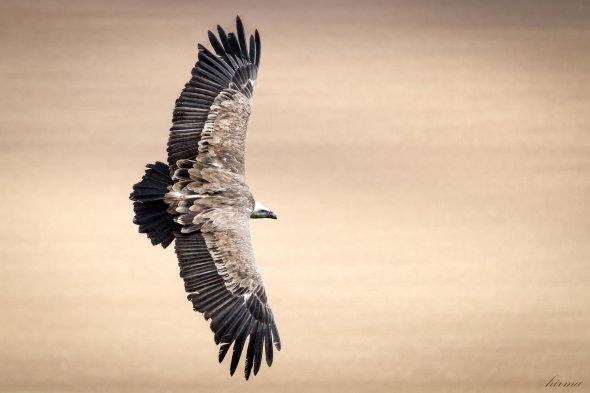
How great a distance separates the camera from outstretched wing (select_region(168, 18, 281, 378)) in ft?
16.6

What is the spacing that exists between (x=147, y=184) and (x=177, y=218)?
244 millimetres

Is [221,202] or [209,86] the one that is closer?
[221,202]

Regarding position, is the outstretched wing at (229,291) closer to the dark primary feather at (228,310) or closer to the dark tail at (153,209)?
the dark primary feather at (228,310)

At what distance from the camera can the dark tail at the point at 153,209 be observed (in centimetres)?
534

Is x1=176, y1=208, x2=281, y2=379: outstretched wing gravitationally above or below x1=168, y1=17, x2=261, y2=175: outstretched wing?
below

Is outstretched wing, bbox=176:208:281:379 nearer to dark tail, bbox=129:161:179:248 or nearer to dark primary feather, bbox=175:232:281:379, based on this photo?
dark primary feather, bbox=175:232:281:379

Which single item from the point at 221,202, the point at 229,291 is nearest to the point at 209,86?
the point at 221,202

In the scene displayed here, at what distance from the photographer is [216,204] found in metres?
5.31

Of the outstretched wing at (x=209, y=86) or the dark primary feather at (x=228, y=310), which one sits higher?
the outstretched wing at (x=209, y=86)

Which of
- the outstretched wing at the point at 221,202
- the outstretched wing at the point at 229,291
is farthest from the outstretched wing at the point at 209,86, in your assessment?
the outstretched wing at the point at 229,291

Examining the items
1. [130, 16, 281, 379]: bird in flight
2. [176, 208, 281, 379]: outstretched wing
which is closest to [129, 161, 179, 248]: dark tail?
[130, 16, 281, 379]: bird in flight

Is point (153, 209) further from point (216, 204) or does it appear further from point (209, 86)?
point (209, 86)

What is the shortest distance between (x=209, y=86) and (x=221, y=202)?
60 cm

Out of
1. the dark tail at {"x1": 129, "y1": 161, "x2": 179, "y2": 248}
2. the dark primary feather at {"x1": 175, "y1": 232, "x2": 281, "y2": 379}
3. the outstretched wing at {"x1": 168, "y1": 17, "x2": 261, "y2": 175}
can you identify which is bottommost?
the dark primary feather at {"x1": 175, "y1": 232, "x2": 281, "y2": 379}
